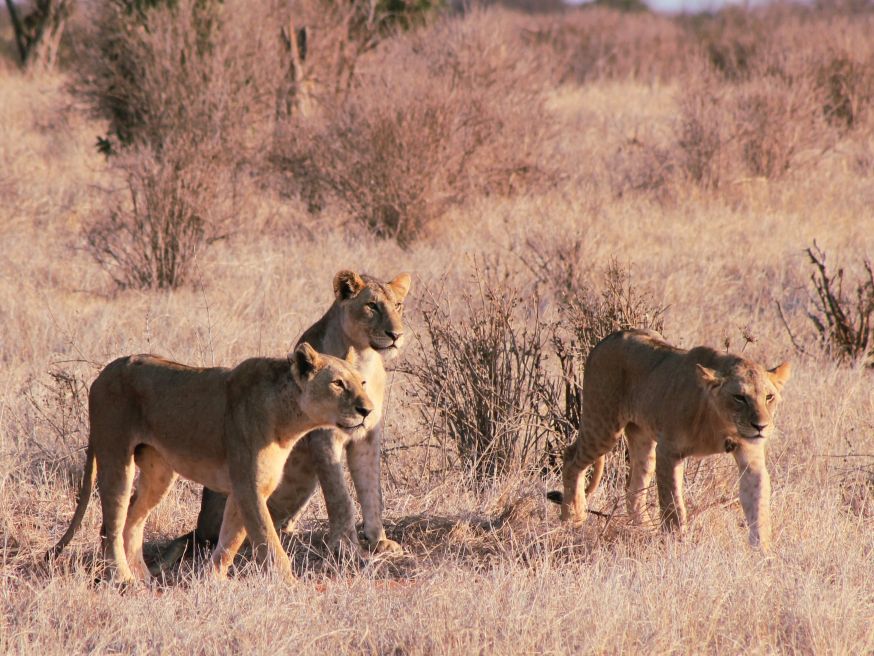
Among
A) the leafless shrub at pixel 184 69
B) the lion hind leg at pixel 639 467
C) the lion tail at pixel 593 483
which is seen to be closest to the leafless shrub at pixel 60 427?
the lion tail at pixel 593 483

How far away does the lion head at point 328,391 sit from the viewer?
187 inches

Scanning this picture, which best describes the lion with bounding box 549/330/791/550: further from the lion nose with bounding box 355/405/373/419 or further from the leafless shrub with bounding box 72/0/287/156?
the leafless shrub with bounding box 72/0/287/156

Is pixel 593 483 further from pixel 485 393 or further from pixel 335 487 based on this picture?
pixel 335 487

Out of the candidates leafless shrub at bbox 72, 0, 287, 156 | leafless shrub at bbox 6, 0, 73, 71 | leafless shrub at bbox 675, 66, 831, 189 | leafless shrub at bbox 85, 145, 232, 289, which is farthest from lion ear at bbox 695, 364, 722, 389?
leafless shrub at bbox 6, 0, 73, 71

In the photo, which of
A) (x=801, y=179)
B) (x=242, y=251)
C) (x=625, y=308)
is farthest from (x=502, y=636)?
(x=801, y=179)

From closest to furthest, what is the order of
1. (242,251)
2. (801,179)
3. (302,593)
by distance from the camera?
(302,593)
(242,251)
(801,179)

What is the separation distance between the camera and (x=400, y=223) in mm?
12711

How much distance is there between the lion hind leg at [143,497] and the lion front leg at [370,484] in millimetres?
811

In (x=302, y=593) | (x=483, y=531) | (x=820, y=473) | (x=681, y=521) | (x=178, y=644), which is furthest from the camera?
(x=820, y=473)

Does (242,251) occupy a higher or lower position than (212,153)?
lower

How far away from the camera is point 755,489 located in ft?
16.7

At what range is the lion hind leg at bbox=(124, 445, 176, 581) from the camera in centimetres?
534

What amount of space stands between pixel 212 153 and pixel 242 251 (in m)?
0.98

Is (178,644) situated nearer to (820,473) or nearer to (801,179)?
(820,473)
